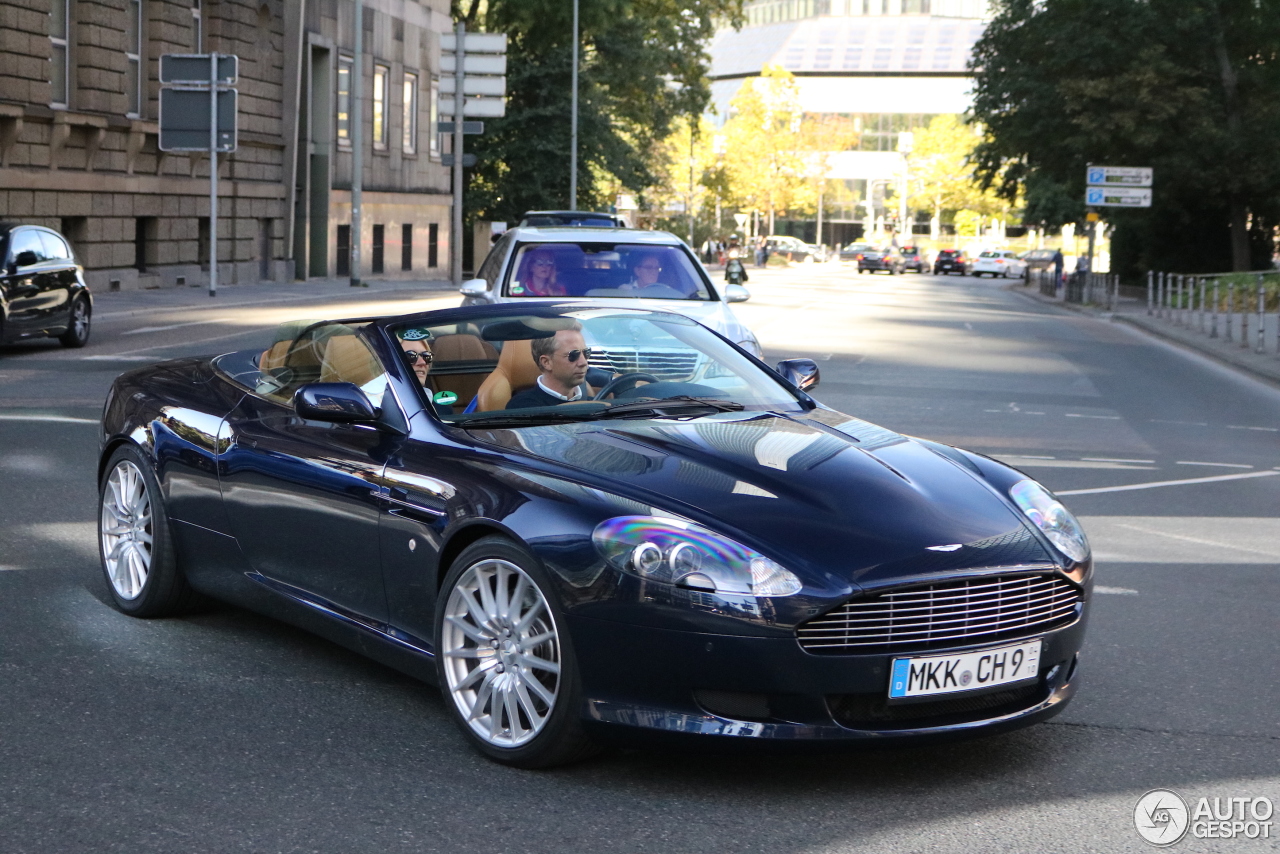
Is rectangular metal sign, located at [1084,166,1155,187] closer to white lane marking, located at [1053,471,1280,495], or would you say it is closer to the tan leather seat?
white lane marking, located at [1053,471,1280,495]

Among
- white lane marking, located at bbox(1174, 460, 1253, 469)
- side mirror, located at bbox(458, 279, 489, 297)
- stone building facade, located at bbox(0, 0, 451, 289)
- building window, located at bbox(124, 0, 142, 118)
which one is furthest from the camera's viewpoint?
building window, located at bbox(124, 0, 142, 118)

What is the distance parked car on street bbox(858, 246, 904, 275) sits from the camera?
294ft

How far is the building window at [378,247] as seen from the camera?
170 feet

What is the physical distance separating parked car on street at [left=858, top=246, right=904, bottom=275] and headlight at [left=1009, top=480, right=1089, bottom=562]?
85.3 m

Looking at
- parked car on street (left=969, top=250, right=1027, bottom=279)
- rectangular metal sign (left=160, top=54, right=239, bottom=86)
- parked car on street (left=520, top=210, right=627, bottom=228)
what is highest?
rectangular metal sign (left=160, top=54, right=239, bottom=86)

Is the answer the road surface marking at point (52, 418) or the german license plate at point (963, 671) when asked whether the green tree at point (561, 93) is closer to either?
the road surface marking at point (52, 418)

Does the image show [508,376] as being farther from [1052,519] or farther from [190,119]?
[190,119]

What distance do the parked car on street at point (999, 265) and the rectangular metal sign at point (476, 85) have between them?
5386 cm

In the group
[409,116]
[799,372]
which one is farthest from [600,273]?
[409,116]

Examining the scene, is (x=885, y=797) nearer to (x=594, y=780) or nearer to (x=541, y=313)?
(x=594, y=780)

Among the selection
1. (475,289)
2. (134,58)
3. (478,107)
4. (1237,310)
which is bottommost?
(1237,310)

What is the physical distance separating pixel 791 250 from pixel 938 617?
10137cm

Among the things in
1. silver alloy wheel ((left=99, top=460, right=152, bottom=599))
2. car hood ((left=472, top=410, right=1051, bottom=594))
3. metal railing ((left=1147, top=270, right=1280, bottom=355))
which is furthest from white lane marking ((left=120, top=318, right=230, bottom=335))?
car hood ((left=472, top=410, right=1051, bottom=594))

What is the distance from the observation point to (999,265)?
93500 millimetres
